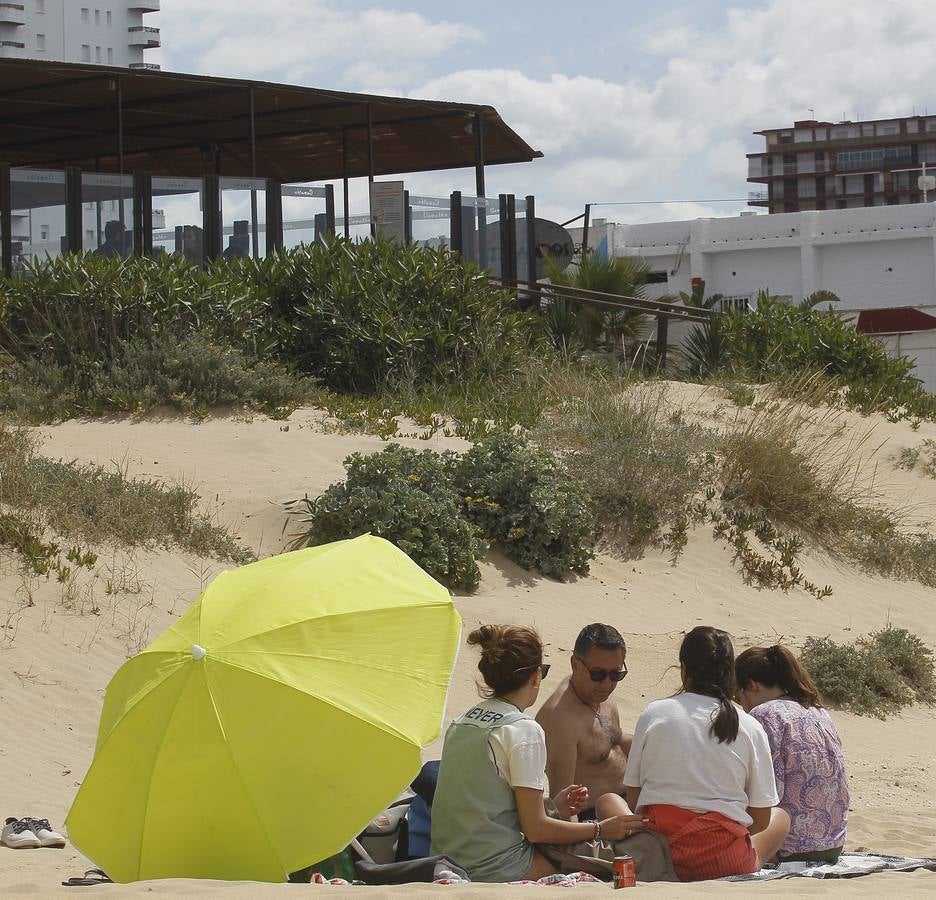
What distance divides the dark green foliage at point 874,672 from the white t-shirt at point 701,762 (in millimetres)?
4586

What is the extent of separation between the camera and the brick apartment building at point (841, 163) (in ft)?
353

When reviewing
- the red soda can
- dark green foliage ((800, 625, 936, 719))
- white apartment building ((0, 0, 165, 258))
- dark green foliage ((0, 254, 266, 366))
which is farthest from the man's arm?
white apartment building ((0, 0, 165, 258))

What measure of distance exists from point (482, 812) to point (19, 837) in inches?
93.6

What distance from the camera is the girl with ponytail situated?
458 centimetres

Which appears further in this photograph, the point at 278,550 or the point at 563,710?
the point at 278,550

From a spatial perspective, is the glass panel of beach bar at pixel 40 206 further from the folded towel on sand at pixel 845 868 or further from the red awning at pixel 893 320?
the red awning at pixel 893 320

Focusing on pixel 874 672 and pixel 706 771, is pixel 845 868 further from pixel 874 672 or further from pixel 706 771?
pixel 874 672

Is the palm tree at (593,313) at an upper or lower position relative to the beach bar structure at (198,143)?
lower

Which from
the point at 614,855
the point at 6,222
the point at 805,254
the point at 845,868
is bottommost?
the point at 845,868

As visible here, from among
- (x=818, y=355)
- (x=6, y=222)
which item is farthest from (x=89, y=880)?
(x=818, y=355)

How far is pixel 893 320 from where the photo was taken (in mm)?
27078

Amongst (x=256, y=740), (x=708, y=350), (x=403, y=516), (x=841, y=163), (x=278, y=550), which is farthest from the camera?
(x=841, y=163)

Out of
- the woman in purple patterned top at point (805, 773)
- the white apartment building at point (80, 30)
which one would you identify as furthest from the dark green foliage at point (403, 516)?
the white apartment building at point (80, 30)

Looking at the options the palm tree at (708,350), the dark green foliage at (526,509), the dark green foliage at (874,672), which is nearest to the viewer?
the dark green foliage at (874,672)
